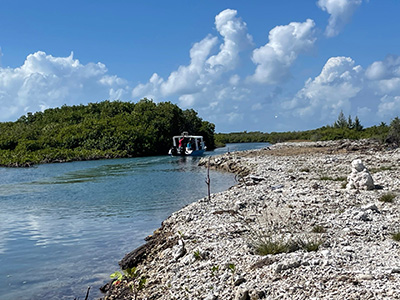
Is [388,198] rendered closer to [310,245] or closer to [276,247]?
[310,245]

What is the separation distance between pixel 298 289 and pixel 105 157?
63.2 metres

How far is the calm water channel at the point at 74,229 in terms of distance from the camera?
9.57 m

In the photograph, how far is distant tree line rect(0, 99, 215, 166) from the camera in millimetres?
66375

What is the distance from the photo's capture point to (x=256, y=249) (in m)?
7.90

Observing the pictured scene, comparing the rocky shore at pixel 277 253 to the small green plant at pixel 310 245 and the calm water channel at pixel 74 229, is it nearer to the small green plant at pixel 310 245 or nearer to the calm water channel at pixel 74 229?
the small green plant at pixel 310 245

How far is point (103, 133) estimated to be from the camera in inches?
2977

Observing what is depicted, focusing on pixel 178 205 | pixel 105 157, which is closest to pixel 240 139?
pixel 105 157

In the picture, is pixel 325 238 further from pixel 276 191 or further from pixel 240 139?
pixel 240 139

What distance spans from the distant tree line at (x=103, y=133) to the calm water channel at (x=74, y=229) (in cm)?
3471

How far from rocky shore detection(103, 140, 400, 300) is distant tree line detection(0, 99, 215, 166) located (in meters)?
49.6

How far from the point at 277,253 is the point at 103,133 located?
71.0 m

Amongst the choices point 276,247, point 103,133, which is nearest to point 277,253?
point 276,247

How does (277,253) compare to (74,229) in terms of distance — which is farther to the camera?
(74,229)

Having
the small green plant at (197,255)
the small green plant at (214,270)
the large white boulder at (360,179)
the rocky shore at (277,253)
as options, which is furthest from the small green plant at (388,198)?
the small green plant at (214,270)
